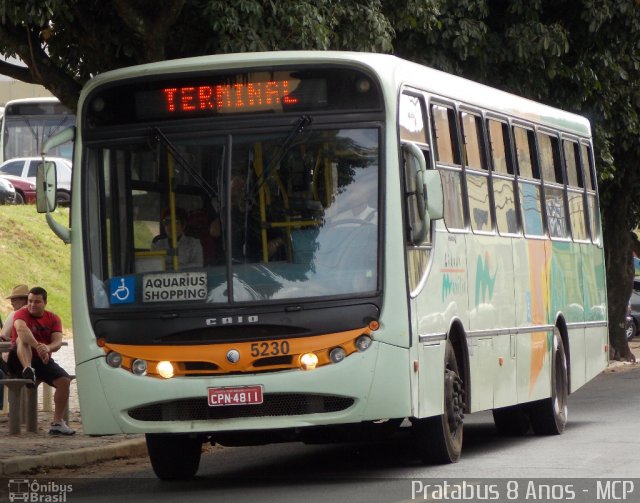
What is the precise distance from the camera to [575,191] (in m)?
18.0

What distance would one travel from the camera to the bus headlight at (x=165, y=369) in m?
11.6

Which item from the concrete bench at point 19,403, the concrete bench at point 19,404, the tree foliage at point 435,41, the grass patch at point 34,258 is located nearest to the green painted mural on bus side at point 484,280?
the tree foliage at point 435,41

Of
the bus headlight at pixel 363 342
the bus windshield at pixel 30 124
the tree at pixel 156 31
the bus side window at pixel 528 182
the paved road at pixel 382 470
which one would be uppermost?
the bus windshield at pixel 30 124

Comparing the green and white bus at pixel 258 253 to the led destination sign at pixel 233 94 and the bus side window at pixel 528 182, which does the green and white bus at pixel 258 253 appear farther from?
the bus side window at pixel 528 182

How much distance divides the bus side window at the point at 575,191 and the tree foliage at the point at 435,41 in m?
2.21

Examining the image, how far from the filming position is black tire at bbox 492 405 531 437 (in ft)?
54.0

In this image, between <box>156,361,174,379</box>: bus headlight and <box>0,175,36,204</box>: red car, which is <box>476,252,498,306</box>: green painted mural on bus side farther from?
<box>0,175,36,204</box>: red car

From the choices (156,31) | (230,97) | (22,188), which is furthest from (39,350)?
(22,188)

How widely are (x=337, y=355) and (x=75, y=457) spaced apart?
12.2 feet

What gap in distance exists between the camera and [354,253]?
38.1ft

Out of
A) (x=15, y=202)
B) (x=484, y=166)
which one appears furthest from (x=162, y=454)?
(x=15, y=202)

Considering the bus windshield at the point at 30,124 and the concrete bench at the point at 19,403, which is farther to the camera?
the bus windshield at the point at 30,124

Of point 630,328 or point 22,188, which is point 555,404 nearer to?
point 630,328

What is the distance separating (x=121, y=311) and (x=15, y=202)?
34037mm
